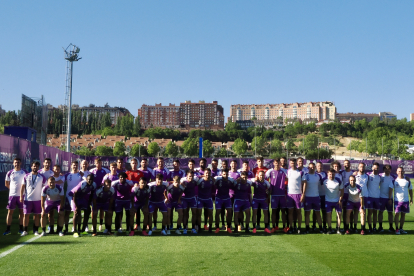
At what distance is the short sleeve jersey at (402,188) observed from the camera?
1032 centimetres

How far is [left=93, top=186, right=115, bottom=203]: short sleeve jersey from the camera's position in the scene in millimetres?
9484

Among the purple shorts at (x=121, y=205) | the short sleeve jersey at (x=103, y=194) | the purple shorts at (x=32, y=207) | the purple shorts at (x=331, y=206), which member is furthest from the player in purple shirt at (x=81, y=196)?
the purple shorts at (x=331, y=206)

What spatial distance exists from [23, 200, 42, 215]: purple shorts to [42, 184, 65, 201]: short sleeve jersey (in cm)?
28

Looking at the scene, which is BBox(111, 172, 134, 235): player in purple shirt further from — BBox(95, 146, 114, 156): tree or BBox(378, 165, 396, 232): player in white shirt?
BBox(95, 146, 114, 156): tree

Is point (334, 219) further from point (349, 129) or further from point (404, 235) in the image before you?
point (349, 129)

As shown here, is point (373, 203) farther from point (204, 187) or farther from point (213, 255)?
point (213, 255)

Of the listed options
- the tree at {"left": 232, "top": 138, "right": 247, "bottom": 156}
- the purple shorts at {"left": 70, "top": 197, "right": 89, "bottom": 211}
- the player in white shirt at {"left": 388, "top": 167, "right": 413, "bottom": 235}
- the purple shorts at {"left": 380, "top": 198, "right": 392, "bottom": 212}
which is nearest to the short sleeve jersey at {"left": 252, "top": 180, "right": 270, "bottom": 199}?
the purple shorts at {"left": 380, "top": 198, "right": 392, "bottom": 212}

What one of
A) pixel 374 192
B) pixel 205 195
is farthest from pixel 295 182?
pixel 205 195

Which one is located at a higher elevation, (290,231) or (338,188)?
(338,188)

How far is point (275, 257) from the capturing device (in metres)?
7.32

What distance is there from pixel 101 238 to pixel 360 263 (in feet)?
19.3

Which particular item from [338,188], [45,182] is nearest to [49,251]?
[45,182]

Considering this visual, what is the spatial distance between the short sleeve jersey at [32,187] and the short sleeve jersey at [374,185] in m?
9.02

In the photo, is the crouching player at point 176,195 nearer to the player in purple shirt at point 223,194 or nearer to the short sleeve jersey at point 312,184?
the player in purple shirt at point 223,194
